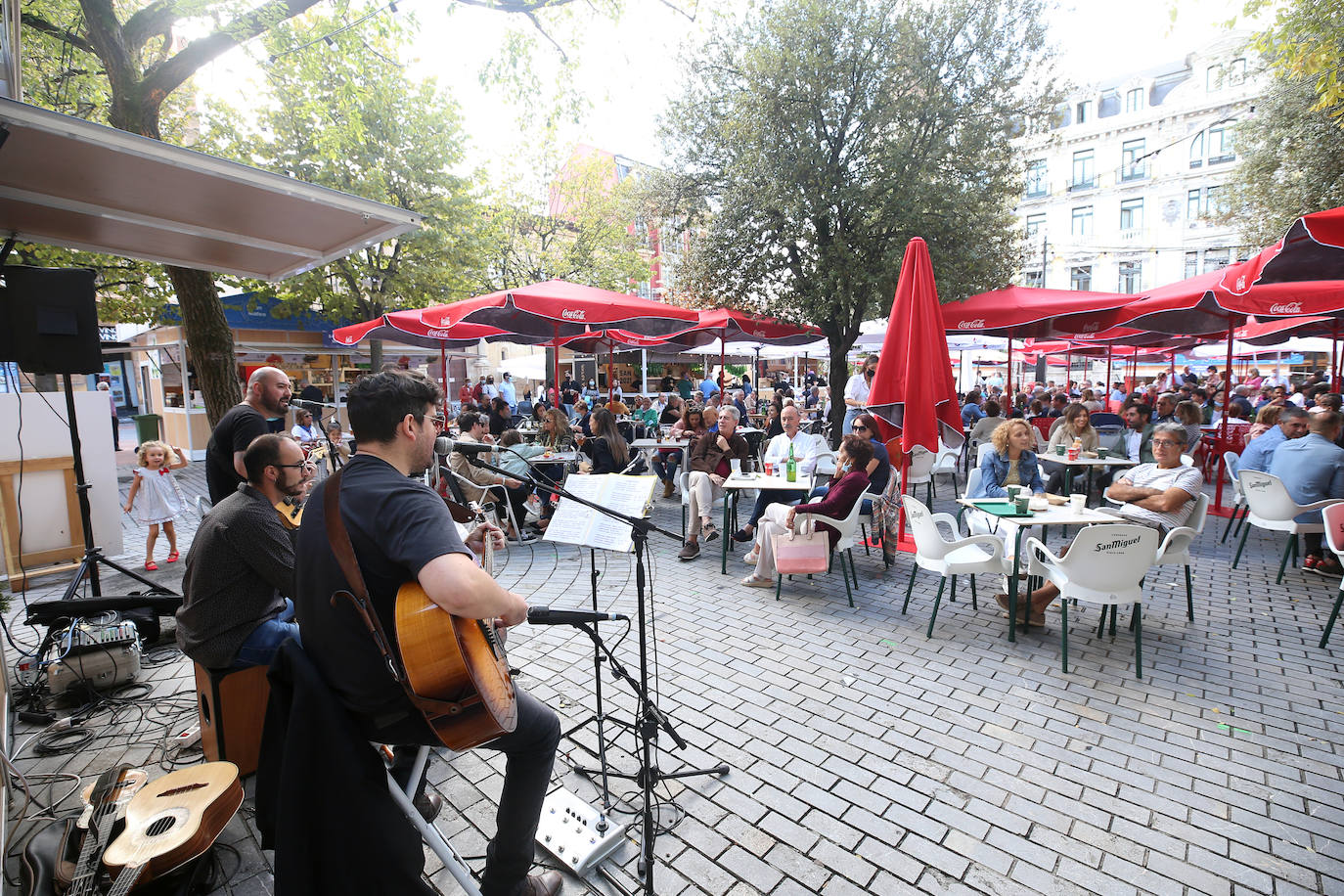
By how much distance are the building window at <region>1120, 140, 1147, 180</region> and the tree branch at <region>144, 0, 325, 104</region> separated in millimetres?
40167

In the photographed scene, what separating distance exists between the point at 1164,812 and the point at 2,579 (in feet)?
29.8

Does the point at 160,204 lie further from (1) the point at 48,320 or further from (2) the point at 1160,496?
(2) the point at 1160,496

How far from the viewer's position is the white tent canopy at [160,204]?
9.16 feet

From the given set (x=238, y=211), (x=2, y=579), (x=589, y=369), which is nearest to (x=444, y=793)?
(x=238, y=211)

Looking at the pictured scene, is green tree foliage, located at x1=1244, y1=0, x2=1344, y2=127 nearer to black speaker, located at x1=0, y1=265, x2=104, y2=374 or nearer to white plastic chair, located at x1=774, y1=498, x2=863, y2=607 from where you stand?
white plastic chair, located at x1=774, y1=498, x2=863, y2=607

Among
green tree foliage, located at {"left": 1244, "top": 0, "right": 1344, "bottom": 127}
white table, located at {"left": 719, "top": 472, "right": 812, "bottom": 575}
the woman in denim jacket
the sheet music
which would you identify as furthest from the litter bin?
green tree foliage, located at {"left": 1244, "top": 0, "right": 1344, "bottom": 127}

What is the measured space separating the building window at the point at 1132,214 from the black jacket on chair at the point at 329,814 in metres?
42.6

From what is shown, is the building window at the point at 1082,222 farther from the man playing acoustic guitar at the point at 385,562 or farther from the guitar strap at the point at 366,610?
the guitar strap at the point at 366,610

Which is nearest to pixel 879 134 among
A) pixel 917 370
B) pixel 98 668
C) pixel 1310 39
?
pixel 1310 39

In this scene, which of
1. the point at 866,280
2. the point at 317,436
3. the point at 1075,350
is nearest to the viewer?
the point at 317,436

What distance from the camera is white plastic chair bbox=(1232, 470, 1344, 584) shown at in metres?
5.39

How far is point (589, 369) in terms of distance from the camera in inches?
1196

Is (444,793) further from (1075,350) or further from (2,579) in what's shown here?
(1075,350)

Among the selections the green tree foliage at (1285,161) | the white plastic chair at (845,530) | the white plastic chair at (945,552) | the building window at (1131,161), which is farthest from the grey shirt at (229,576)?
the building window at (1131,161)
